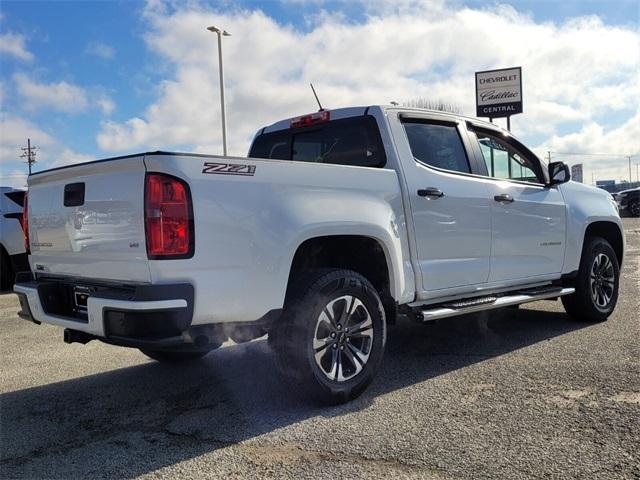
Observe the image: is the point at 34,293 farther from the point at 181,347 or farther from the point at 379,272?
the point at 379,272

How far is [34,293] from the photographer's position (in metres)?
3.78

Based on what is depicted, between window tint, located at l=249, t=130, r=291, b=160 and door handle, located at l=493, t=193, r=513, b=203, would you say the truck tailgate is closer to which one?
window tint, located at l=249, t=130, r=291, b=160

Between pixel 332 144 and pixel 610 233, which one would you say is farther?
pixel 610 233

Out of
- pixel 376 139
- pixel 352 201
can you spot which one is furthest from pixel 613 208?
pixel 352 201

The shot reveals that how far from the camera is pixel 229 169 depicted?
3234 millimetres

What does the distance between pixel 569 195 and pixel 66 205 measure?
4.71 m

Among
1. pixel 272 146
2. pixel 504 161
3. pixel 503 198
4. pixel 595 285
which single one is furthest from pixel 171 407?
pixel 595 285

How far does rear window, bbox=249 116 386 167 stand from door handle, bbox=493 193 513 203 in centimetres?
122

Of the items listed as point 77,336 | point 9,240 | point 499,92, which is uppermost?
point 499,92

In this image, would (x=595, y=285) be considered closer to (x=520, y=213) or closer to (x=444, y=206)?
(x=520, y=213)

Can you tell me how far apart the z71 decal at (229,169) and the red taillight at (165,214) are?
7.2 inches

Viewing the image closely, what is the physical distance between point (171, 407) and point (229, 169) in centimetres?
171

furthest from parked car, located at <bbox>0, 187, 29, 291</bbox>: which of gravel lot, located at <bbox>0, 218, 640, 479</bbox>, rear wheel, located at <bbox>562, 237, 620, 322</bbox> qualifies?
rear wheel, located at <bbox>562, 237, 620, 322</bbox>

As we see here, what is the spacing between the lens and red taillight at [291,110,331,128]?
15.7ft
